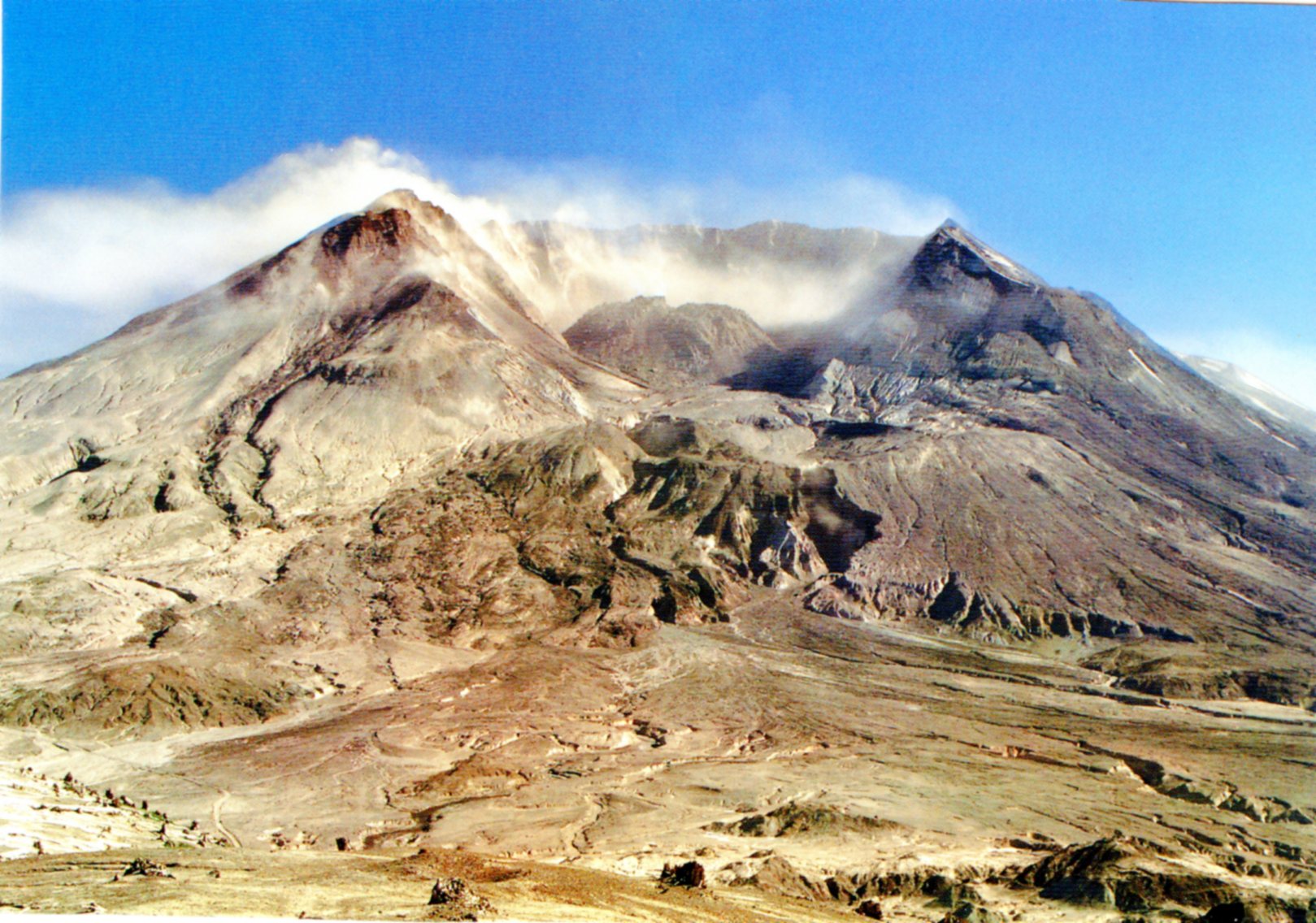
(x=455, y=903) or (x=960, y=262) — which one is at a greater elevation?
(x=960, y=262)

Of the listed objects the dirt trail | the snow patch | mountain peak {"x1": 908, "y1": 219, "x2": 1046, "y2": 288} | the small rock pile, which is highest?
mountain peak {"x1": 908, "y1": 219, "x2": 1046, "y2": 288}

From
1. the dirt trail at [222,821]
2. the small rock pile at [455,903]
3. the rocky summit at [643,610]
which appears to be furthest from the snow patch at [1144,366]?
the small rock pile at [455,903]

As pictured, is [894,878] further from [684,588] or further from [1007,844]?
[684,588]

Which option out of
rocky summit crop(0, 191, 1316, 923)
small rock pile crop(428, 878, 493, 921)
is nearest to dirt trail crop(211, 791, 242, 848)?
rocky summit crop(0, 191, 1316, 923)

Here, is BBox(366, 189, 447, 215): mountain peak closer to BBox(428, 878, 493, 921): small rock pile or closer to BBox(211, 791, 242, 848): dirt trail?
BBox(211, 791, 242, 848): dirt trail

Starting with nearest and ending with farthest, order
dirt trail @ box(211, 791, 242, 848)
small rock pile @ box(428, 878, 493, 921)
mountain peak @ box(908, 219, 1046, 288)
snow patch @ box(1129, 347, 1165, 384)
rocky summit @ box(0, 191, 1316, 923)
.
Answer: small rock pile @ box(428, 878, 493, 921) → rocky summit @ box(0, 191, 1316, 923) → dirt trail @ box(211, 791, 242, 848) → snow patch @ box(1129, 347, 1165, 384) → mountain peak @ box(908, 219, 1046, 288)

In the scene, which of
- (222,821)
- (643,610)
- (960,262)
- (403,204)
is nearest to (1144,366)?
(960,262)

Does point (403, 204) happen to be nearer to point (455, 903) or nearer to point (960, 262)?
point (960, 262)

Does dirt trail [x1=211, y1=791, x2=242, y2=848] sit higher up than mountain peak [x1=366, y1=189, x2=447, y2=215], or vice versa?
mountain peak [x1=366, y1=189, x2=447, y2=215]
